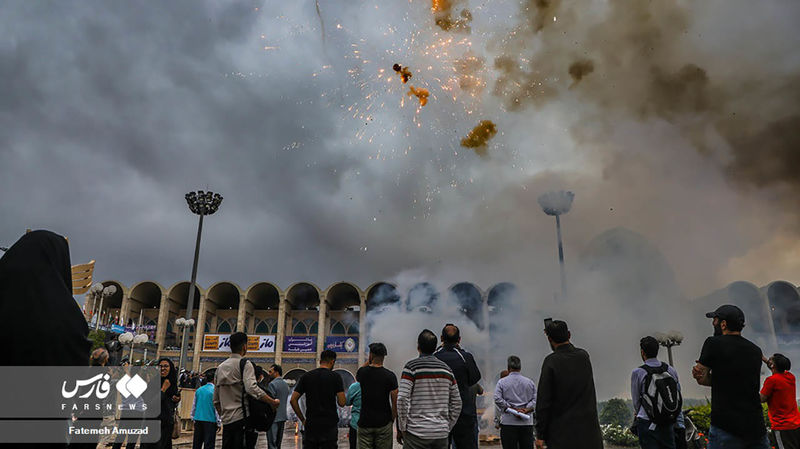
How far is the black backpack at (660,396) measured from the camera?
454cm

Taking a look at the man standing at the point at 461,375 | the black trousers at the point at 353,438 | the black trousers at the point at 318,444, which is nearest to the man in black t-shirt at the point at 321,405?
the black trousers at the point at 318,444

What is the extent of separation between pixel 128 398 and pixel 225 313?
3149 centimetres

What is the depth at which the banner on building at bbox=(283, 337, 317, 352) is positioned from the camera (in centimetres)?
3170

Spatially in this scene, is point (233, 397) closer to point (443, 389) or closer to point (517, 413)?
point (443, 389)

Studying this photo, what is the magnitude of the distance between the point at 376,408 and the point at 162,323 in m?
32.3

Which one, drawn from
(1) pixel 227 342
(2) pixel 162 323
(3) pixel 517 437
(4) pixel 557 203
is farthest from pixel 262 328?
(3) pixel 517 437

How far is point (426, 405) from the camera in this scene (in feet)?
14.1

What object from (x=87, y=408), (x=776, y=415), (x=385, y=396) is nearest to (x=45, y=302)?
(x=87, y=408)

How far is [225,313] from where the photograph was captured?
35.3m

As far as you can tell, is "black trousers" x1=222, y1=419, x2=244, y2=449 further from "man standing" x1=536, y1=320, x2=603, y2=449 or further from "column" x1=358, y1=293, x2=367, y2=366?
"column" x1=358, y1=293, x2=367, y2=366

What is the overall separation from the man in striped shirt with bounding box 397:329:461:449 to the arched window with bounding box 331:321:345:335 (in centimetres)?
3087

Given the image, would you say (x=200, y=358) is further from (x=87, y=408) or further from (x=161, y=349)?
(x=87, y=408)

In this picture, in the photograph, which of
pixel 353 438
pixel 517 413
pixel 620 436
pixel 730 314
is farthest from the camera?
pixel 620 436

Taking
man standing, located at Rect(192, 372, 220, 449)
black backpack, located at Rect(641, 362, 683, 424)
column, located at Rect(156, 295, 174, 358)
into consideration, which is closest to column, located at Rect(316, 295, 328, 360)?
column, located at Rect(156, 295, 174, 358)
